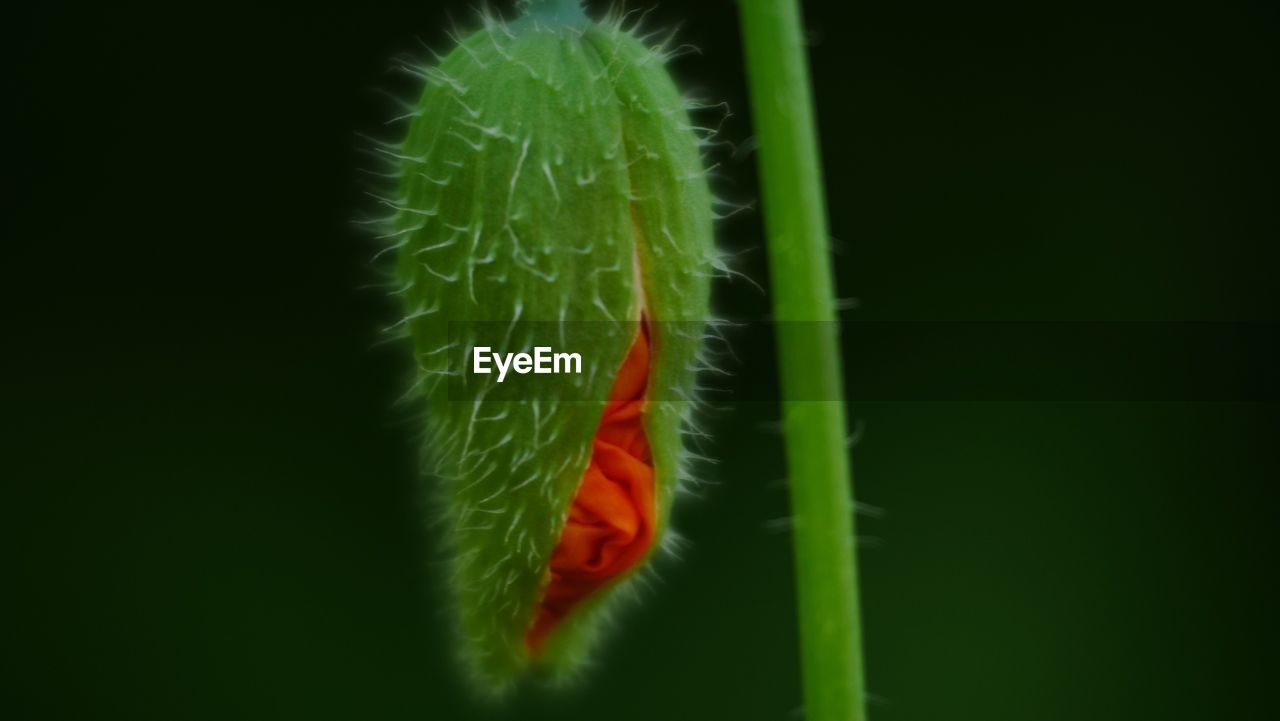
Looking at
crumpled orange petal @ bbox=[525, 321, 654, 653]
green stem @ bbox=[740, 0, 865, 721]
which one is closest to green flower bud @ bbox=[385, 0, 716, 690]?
crumpled orange petal @ bbox=[525, 321, 654, 653]

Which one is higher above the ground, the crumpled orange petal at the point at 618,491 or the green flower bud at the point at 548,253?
the green flower bud at the point at 548,253

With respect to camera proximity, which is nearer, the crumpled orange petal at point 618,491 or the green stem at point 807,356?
the green stem at point 807,356

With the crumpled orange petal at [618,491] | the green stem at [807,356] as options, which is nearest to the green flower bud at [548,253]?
the crumpled orange petal at [618,491]

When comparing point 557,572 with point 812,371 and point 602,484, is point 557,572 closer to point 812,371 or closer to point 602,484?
point 602,484

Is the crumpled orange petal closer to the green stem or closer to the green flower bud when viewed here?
the green flower bud

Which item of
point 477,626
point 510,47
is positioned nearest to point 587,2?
point 510,47

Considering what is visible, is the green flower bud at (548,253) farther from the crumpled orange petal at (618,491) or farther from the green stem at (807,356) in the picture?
the green stem at (807,356)
